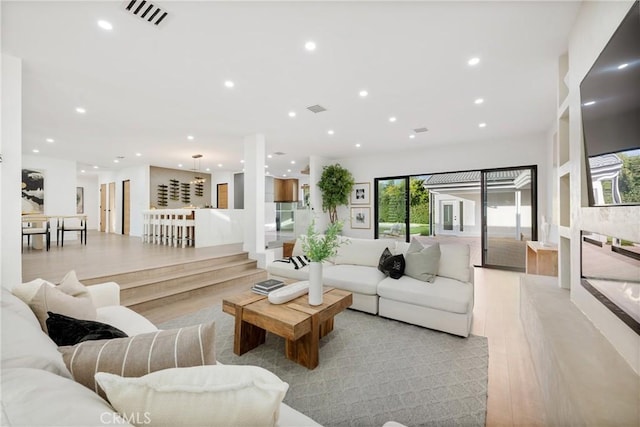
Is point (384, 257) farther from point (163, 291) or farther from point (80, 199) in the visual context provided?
point (80, 199)

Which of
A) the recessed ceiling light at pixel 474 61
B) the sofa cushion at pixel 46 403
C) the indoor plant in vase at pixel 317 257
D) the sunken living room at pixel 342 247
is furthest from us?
the recessed ceiling light at pixel 474 61

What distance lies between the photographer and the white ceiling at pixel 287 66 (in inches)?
83.4

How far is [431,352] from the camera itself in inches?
91.7

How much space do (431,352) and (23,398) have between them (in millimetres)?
Result: 2544

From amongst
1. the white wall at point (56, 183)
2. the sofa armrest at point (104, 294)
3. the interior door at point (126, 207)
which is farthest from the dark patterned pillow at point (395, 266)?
the interior door at point (126, 207)

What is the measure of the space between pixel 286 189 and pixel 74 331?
36.6 feet

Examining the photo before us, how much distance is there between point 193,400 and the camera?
0.67 m

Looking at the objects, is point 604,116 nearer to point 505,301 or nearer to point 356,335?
point 356,335

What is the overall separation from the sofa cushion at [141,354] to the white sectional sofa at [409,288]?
234cm

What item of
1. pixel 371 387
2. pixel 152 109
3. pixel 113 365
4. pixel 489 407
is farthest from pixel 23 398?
pixel 152 109

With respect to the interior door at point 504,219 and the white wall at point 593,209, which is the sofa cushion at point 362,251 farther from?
the interior door at point 504,219

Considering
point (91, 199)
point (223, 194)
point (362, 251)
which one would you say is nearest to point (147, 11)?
point (362, 251)

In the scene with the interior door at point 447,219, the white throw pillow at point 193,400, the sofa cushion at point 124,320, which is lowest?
the sofa cushion at point 124,320

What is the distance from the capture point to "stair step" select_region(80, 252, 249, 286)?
358 centimetres
